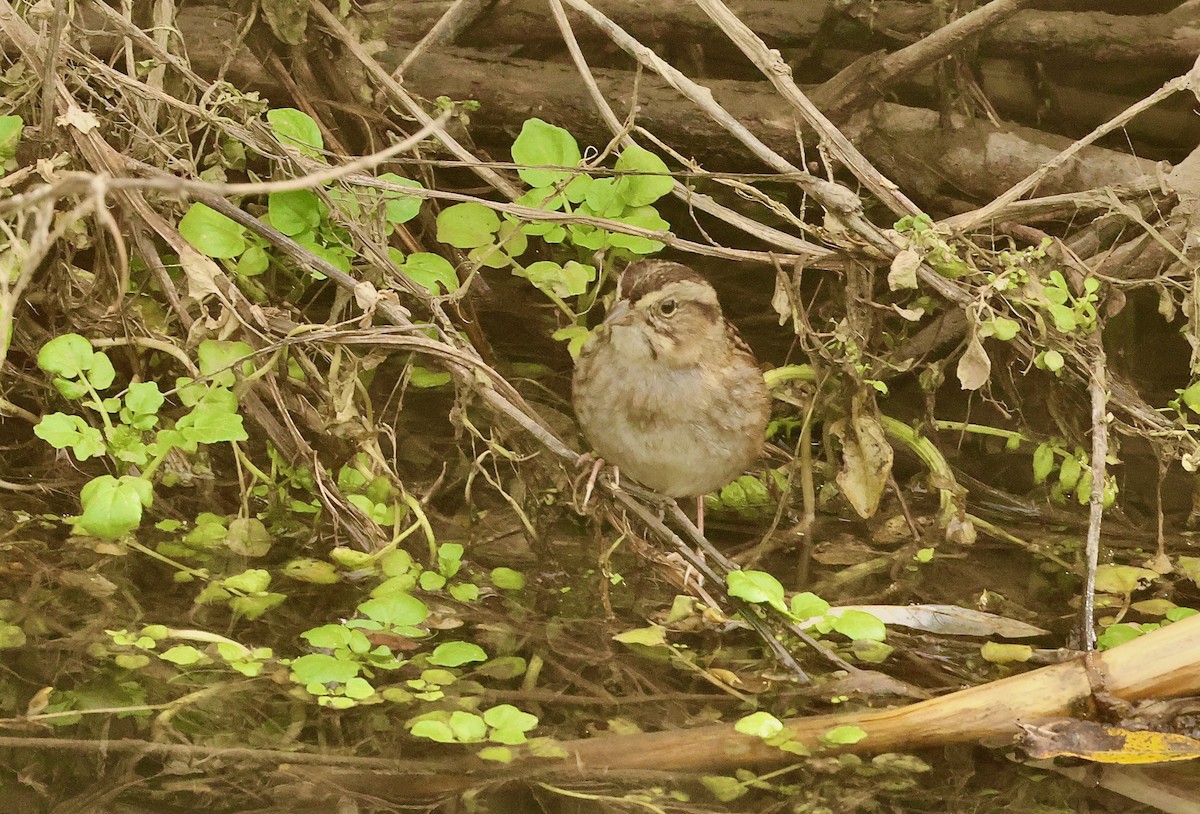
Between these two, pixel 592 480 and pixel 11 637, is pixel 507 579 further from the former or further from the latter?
pixel 11 637

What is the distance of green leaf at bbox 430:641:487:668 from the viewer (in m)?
2.45

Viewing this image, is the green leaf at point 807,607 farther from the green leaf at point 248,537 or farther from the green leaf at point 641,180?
the green leaf at point 248,537

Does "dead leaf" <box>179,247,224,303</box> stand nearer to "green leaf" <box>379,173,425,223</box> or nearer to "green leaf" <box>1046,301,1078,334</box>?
"green leaf" <box>379,173,425,223</box>

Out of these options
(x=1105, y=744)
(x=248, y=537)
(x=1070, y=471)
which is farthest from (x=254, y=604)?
(x=1070, y=471)

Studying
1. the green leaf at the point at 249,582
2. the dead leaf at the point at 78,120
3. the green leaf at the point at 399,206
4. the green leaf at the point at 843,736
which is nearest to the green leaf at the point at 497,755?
the green leaf at the point at 843,736

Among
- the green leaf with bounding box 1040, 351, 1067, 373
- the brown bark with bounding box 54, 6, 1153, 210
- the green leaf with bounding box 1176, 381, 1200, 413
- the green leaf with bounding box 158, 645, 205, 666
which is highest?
the brown bark with bounding box 54, 6, 1153, 210

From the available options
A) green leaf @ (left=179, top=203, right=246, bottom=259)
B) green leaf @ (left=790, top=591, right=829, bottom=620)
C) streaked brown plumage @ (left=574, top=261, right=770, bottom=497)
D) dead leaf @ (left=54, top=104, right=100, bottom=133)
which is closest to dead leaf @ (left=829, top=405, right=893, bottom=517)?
streaked brown plumage @ (left=574, top=261, right=770, bottom=497)

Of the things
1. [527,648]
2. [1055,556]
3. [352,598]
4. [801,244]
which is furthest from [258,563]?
[1055,556]

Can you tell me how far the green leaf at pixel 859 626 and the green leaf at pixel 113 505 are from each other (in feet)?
4.59

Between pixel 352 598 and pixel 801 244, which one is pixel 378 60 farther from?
pixel 352 598

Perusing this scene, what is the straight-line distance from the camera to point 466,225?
9.87ft

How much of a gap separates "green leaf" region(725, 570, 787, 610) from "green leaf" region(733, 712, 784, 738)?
0.81 ft

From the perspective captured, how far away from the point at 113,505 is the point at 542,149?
4.09 ft

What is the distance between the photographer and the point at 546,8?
3.73m
